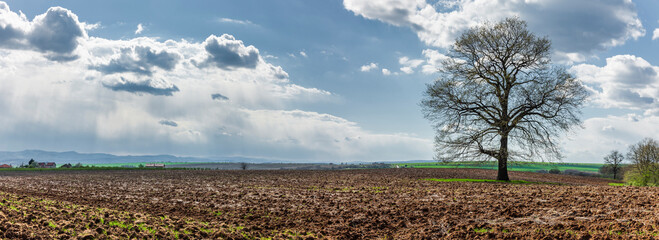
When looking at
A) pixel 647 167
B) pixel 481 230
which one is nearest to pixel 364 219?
pixel 481 230

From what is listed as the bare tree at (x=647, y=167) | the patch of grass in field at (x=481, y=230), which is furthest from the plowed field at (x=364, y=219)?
A: the bare tree at (x=647, y=167)

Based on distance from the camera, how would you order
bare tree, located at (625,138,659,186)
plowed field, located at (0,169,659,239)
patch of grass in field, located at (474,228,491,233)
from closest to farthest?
plowed field, located at (0,169,659,239) < patch of grass in field, located at (474,228,491,233) < bare tree, located at (625,138,659,186)

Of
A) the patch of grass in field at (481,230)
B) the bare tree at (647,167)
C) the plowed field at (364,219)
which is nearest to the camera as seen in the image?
the plowed field at (364,219)

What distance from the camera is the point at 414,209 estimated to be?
764 inches

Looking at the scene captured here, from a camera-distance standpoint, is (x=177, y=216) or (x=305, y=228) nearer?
(x=305, y=228)

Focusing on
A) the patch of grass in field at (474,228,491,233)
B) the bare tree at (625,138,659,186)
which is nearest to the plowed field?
the patch of grass in field at (474,228,491,233)

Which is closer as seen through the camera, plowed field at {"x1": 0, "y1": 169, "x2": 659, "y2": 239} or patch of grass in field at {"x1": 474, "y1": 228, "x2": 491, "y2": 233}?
plowed field at {"x1": 0, "y1": 169, "x2": 659, "y2": 239}

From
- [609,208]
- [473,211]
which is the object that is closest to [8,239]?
[473,211]

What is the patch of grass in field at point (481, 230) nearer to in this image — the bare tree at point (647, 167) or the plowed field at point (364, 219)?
the plowed field at point (364, 219)

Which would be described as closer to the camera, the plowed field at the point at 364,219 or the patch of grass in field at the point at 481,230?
the plowed field at the point at 364,219

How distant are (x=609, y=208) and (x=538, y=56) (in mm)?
28026

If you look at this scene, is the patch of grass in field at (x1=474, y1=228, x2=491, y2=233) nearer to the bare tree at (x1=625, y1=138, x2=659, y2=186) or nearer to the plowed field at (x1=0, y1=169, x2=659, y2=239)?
→ the plowed field at (x1=0, y1=169, x2=659, y2=239)

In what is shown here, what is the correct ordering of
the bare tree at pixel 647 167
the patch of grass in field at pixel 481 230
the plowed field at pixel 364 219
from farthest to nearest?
the bare tree at pixel 647 167
the patch of grass in field at pixel 481 230
the plowed field at pixel 364 219

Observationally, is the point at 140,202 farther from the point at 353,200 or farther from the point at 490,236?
the point at 490,236
